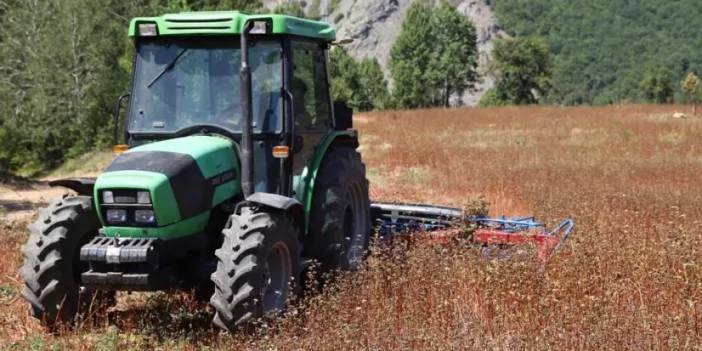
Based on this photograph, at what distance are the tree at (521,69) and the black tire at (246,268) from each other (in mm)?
81395

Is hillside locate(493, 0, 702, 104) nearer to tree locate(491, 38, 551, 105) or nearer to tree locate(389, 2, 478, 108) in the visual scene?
tree locate(491, 38, 551, 105)

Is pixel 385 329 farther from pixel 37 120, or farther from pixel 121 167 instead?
pixel 37 120

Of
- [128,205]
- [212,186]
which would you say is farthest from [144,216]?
[212,186]

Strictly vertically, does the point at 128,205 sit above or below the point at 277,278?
above

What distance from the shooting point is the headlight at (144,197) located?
5254 millimetres

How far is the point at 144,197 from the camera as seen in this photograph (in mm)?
5273

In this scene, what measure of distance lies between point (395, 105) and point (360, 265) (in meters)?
83.0

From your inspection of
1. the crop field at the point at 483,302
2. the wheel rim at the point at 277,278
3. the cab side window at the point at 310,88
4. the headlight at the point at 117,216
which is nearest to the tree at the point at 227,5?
the crop field at the point at 483,302

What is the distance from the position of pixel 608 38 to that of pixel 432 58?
92.7 meters

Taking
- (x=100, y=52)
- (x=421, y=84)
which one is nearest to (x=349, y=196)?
(x=100, y=52)

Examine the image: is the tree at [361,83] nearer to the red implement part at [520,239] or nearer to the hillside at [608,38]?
the hillside at [608,38]

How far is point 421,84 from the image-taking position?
289 ft

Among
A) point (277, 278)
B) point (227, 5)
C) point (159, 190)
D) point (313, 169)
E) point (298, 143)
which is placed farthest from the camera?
point (227, 5)

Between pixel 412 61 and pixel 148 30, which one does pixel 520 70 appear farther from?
pixel 148 30
